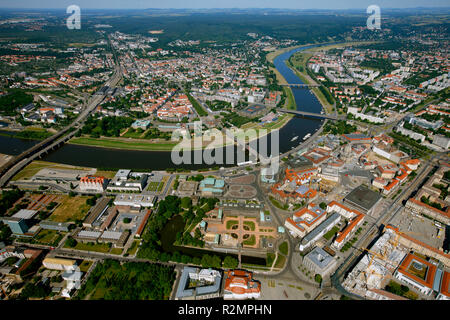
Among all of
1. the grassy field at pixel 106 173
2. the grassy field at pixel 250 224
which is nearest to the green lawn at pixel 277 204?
the grassy field at pixel 250 224

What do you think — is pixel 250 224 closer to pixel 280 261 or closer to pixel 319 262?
pixel 280 261

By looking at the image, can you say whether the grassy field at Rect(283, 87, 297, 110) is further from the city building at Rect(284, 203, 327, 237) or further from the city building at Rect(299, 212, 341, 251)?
the city building at Rect(299, 212, 341, 251)

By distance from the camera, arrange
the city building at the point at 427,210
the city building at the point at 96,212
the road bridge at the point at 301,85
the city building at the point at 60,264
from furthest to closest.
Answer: the road bridge at the point at 301,85 → the city building at the point at 427,210 → the city building at the point at 96,212 → the city building at the point at 60,264

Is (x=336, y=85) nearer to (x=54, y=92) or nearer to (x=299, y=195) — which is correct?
(x=299, y=195)

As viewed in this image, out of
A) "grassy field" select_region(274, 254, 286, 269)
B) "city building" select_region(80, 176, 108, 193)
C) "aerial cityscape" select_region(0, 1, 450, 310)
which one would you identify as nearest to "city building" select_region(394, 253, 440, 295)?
"aerial cityscape" select_region(0, 1, 450, 310)

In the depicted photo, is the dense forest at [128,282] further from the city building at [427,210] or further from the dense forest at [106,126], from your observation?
the dense forest at [106,126]

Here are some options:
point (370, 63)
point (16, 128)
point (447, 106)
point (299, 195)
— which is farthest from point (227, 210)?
point (370, 63)

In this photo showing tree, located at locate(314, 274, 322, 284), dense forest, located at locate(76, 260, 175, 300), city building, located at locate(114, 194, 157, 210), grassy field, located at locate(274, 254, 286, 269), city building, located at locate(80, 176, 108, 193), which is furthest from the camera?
city building, located at locate(80, 176, 108, 193)

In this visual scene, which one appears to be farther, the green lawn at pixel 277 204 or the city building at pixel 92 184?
the city building at pixel 92 184
